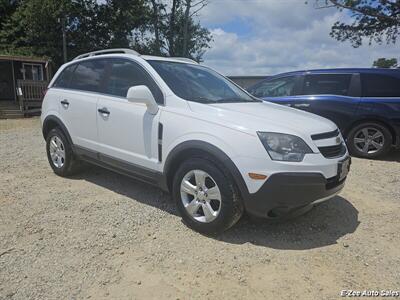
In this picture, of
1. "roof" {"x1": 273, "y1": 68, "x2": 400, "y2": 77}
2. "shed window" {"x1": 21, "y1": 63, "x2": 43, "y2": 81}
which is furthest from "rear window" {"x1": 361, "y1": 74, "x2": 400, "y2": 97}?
"shed window" {"x1": 21, "y1": 63, "x2": 43, "y2": 81}

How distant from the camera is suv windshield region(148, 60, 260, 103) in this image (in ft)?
13.3

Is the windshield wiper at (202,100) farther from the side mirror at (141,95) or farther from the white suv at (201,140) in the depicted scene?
the side mirror at (141,95)

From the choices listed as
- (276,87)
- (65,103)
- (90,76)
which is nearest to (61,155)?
(65,103)

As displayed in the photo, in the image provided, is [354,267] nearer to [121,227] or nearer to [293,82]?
[121,227]

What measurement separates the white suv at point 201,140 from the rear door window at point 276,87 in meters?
3.23

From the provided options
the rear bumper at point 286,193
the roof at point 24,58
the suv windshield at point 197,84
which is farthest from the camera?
the roof at point 24,58

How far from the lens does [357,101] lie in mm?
7207

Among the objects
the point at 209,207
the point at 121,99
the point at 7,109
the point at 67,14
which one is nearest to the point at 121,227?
the point at 209,207

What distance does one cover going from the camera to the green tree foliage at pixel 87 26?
67.8 feet

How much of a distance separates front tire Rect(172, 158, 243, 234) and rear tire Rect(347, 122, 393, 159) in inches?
189

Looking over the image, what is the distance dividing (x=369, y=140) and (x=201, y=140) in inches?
197

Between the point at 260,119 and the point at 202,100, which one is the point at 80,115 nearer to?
the point at 202,100

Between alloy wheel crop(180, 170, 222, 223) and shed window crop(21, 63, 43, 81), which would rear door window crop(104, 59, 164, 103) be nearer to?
alloy wheel crop(180, 170, 222, 223)

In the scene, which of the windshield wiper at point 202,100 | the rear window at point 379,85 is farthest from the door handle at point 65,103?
the rear window at point 379,85
